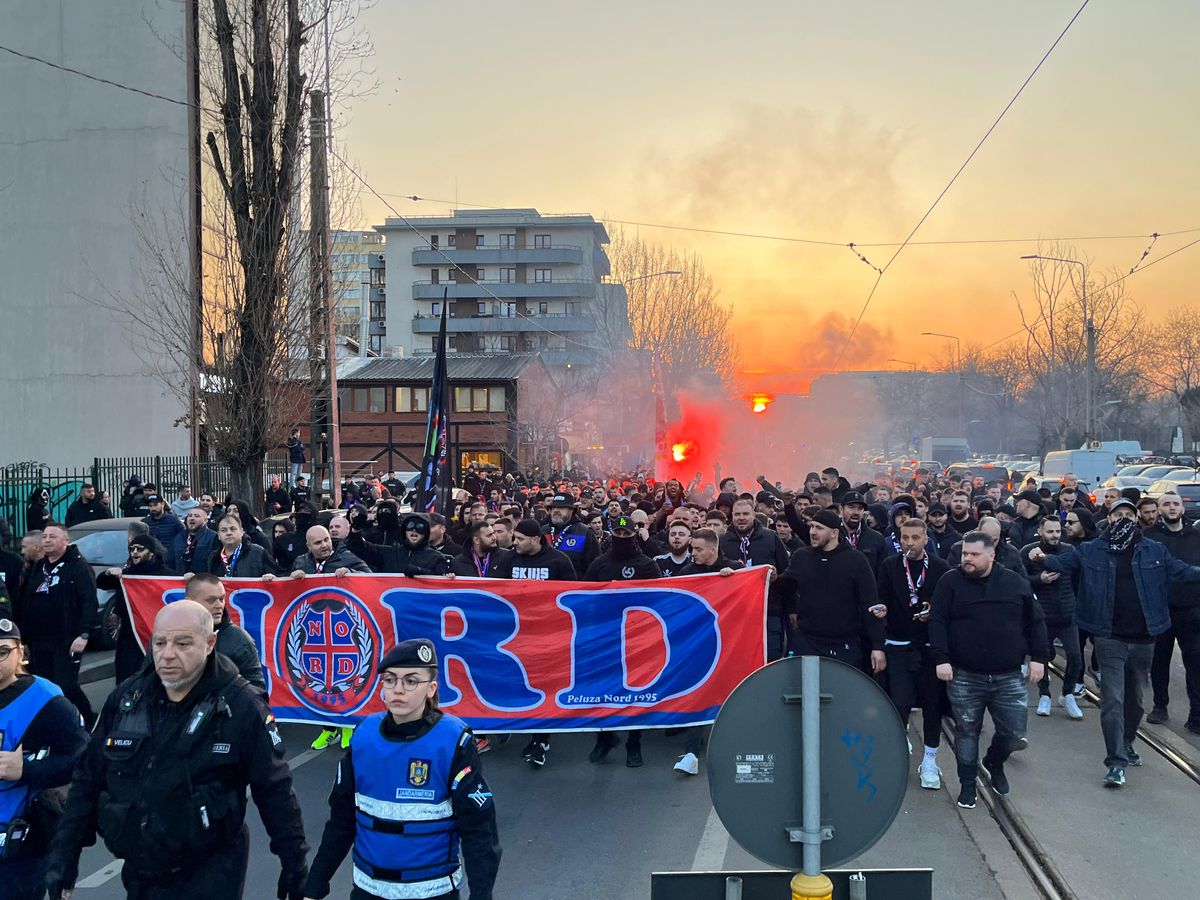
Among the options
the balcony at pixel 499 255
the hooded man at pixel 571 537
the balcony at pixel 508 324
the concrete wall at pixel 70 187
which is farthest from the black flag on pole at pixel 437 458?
the balcony at pixel 499 255

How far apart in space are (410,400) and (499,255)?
3900 centimetres

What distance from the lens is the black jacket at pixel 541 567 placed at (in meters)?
8.29

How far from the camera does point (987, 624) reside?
261 inches

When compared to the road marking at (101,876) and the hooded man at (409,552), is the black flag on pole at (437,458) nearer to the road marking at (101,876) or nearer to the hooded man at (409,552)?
the hooded man at (409,552)

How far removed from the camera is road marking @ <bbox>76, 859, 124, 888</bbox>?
5570 mm

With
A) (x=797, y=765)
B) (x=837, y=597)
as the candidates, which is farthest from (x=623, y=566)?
(x=797, y=765)

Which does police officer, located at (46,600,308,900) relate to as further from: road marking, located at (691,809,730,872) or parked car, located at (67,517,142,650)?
parked car, located at (67,517,142,650)

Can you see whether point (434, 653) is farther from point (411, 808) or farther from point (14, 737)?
point (14, 737)

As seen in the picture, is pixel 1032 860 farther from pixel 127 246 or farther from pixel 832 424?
pixel 832 424

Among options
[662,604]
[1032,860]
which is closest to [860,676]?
[1032,860]

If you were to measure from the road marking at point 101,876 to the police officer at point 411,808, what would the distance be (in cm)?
294

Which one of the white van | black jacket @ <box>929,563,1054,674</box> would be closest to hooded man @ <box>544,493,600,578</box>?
black jacket @ <box>929,563,1054,674</box>

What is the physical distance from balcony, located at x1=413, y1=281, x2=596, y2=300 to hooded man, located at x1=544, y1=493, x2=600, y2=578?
258 ft

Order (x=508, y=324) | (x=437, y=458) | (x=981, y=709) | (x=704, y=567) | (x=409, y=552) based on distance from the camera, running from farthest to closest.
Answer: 1. (x=508, y=324)
2. (x=437, y=458)
3. (x=409, y=552)
4. (x=704, y=567)
5. (x=981, y=709)
